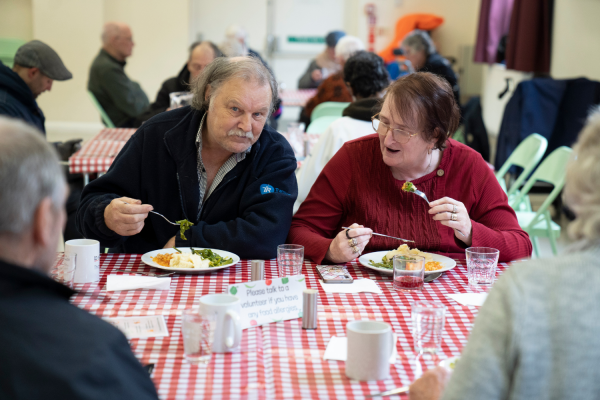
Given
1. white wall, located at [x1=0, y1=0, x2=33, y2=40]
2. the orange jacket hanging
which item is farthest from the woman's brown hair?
white wall, located at [x1=0, y1=0, x2=33, y2=40]

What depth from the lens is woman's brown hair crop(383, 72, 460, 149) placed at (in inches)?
87.3

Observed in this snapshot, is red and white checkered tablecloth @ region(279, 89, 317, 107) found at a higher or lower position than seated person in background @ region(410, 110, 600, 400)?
lower

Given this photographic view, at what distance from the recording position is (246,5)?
374 inches

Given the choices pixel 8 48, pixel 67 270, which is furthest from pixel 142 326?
pixel 8 48

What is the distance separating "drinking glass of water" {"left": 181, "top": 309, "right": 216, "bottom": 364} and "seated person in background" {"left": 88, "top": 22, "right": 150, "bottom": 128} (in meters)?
4.93

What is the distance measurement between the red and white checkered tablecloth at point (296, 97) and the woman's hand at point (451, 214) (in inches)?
182

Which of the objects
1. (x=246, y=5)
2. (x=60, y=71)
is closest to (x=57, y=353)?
(x=60, y=71)

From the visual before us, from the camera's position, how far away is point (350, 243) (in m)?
2.03

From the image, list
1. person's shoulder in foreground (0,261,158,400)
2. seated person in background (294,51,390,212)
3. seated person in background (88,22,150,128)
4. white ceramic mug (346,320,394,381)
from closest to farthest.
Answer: person's shoulder in foreground (0,261,158,400), white ceramic mug (346,320,394,381), seated person in background (294,51,390,212), seated person in background (88,22,150,128)

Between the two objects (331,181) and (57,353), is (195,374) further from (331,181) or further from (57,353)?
(331,181)

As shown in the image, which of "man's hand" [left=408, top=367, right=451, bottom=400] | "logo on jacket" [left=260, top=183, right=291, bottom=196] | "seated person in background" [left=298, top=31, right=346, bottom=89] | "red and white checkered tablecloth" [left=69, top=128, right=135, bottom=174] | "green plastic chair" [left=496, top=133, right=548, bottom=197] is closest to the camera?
"man's hand" [left=408, top=367, right=451, bottom=400]

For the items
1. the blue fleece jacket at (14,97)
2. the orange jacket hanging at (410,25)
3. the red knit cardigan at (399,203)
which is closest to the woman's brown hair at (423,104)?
the red knit cardigan at (399,203)

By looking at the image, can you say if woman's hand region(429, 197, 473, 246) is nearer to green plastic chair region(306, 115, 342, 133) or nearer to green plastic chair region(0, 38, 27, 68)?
green plastic chair region(306, 115, 342, 133)

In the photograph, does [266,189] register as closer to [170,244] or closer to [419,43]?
[170,244]
